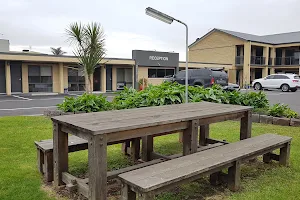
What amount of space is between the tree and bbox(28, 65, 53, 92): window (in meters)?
13.5

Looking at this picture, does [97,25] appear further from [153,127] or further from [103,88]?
[103,88]

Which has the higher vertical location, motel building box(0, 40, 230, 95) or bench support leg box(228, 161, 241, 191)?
motel building box(0, 40, 230, 95)

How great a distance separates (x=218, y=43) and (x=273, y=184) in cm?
3401

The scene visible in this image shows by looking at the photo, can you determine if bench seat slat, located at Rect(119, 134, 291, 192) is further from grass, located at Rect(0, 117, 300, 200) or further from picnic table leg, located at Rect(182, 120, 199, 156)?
grass, located at Rect(0, 117, 300, 200)

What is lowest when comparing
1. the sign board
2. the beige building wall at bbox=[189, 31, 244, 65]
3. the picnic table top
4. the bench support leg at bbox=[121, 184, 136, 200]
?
the bench support leg at bbox=[121, 184, 136, 200]

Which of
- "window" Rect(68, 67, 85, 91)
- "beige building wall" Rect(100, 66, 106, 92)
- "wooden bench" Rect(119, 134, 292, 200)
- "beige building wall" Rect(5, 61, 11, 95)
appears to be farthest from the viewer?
"beige building wall" Rect(100, 66, 106, 92)

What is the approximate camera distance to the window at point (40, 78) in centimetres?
2288

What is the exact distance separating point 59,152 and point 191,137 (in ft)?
5.86

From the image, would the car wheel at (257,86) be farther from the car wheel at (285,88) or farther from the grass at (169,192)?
the grass at (169,192)

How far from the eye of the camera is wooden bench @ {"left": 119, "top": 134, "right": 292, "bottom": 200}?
2.90 m

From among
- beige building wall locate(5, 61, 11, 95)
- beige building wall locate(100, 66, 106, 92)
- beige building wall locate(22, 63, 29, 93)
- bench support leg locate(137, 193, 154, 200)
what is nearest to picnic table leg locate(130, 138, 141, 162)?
bench support leg locate(137, 193, 154, 200)

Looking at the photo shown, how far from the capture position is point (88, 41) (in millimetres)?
10609

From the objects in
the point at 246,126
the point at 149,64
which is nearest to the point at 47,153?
the point at 246,126

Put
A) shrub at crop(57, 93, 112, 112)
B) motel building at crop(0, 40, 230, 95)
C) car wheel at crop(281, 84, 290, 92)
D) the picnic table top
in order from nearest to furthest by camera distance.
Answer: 1. the picnic table top
2. shrub at crop(57, 93, 112, 112)
3. motel building at crop(0, 40, 230, 95)
4. car wheel at crop(281, 84, 290, 92)
